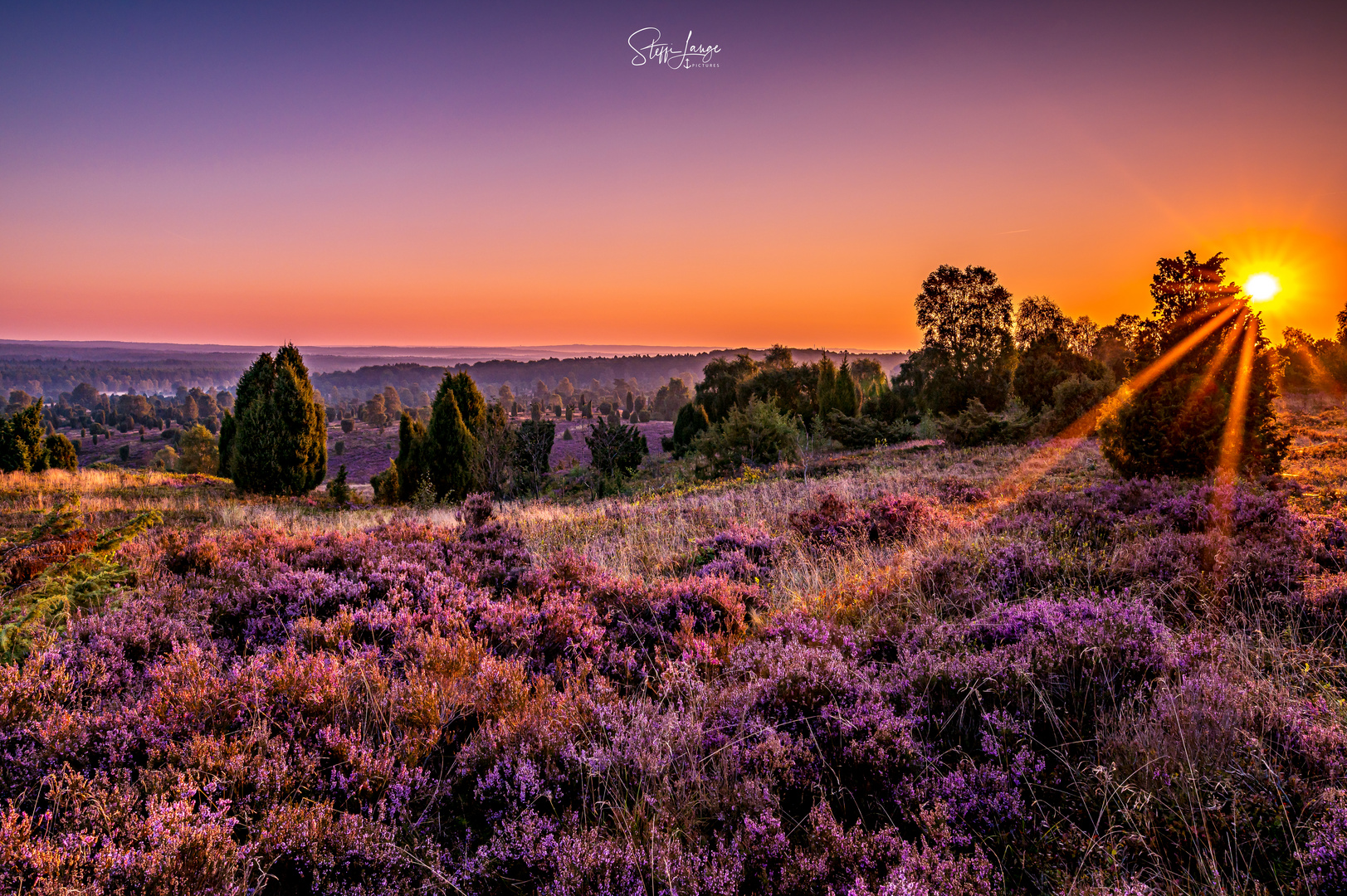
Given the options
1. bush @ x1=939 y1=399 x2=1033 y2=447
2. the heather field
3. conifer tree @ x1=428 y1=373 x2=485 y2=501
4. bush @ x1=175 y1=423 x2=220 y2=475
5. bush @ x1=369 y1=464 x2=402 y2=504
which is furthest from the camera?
bush @ x1=175 y1=423 x2=220 y2=475

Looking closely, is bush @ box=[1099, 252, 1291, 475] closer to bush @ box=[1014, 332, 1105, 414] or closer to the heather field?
the heather field

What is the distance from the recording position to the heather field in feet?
6.31

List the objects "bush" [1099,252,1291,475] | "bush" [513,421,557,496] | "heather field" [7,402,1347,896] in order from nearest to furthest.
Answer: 1. "heather field" [7,402,1347,896]
2. "bush" [1099,252,1291,475]
3. "bush" [513,421,557,496]

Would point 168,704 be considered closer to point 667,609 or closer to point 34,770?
point 34,770

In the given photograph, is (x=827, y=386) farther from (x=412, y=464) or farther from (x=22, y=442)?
(x=22, y=442)

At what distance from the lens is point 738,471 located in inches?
854

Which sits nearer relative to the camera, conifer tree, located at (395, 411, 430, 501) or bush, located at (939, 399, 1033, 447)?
bush, located at (939, 399, 1033, 447)

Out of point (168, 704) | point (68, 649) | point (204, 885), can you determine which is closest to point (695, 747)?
point (204, 885)

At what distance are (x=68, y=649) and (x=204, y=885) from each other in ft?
7.93

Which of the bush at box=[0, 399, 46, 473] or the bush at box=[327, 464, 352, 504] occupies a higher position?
the bush at box=[0, 399, 46, 473]

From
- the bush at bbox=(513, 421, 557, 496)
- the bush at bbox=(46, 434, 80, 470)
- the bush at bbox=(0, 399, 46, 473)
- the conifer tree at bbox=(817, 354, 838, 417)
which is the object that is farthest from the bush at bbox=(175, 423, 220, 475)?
the conifer tree at bbox=(817, 354, 838, 417)

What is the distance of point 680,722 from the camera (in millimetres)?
2695

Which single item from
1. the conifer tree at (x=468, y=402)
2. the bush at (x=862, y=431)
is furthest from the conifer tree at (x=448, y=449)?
the bush at (x=862, y=431)

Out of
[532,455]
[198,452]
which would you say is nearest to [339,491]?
[532,455]
